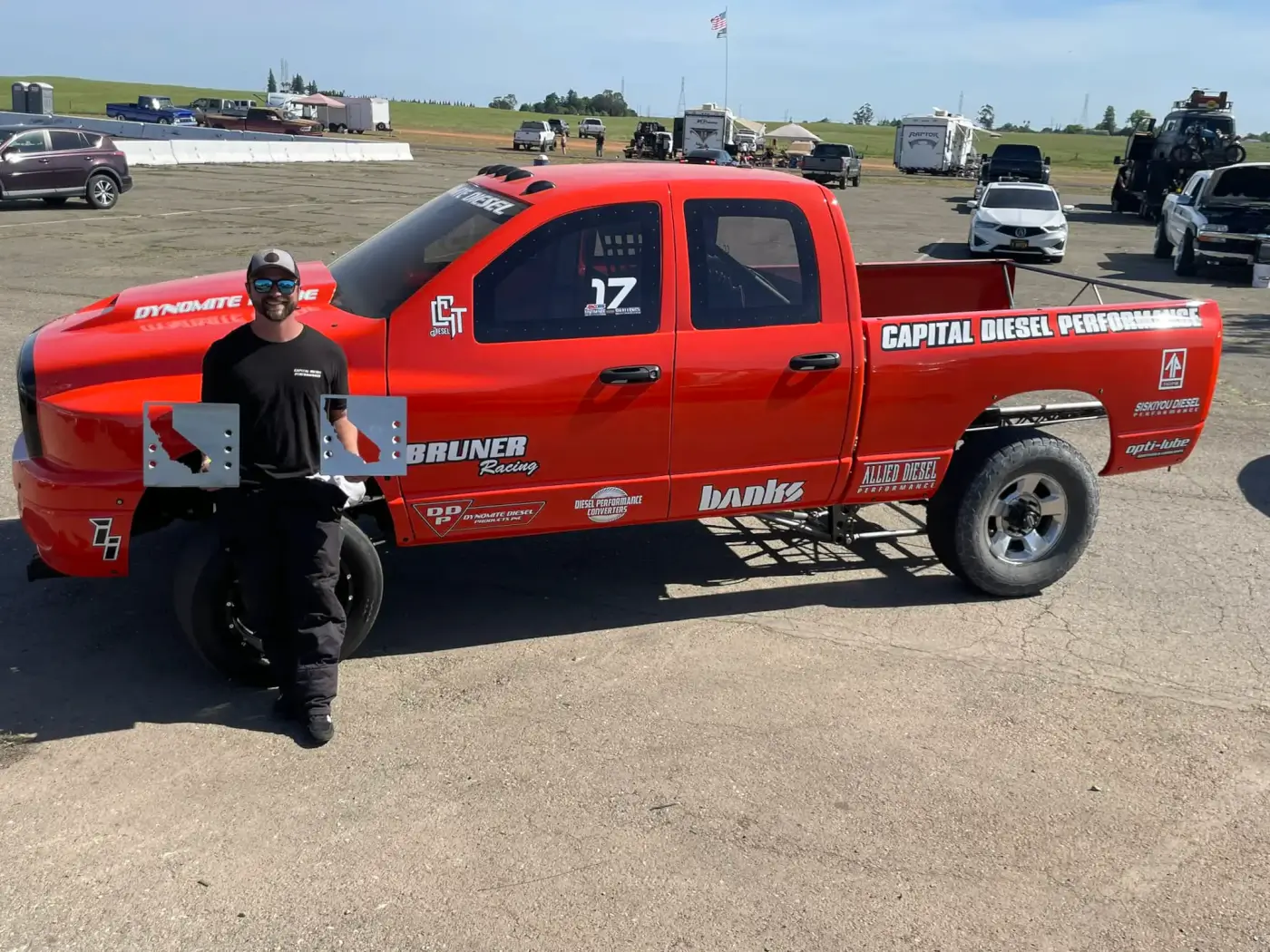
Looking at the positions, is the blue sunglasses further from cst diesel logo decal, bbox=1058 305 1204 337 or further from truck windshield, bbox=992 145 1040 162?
truck windshield, bbox=992 145 1040 162

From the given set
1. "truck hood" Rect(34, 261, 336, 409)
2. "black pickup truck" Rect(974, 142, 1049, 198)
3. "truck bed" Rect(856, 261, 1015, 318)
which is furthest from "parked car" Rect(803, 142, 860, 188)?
"truck hood" Rect(34, 261, 336, 409)

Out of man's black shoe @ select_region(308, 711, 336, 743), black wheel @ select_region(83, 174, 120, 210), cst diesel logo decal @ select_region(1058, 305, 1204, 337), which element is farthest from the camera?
black wheel @ select_region(83, 174, 120, 210)

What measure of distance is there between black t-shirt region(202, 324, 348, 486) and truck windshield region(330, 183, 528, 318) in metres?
0.65

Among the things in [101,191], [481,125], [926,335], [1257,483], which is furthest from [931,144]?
[481,125]

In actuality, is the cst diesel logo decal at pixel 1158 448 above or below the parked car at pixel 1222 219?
below

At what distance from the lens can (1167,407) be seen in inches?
234

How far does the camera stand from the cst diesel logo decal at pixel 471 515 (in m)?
4.82

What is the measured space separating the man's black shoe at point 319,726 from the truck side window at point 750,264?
2181 mm

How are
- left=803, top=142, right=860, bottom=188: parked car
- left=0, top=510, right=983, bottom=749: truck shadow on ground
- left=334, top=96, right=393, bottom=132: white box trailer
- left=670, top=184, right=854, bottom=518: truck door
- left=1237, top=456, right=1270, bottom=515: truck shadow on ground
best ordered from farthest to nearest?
1. left=334, top=96, right=393, bottom=132: white box trailer
2. left=803, top=142, right=860, bottom=188: parked car
3. left=1237, top=456, right=1270, bottom=515: truck shadow on ground
4. left=670, top=184, right=854, bottom=518: truck door
5. left=0, top=510, right=983, bottom=749: truck shadow on ground

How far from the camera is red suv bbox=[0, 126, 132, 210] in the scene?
2203cm

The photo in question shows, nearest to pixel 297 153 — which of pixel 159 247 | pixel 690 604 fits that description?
pixel 159 247

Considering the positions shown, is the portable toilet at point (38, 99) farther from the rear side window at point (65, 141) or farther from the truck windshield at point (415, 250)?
the truck windshield at point (415, 250)

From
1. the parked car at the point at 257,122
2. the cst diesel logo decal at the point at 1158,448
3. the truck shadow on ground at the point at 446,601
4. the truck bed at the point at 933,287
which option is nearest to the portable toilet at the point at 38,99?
the parked car at the point at 257,122

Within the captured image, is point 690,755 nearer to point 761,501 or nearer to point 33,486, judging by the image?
point 761,501
